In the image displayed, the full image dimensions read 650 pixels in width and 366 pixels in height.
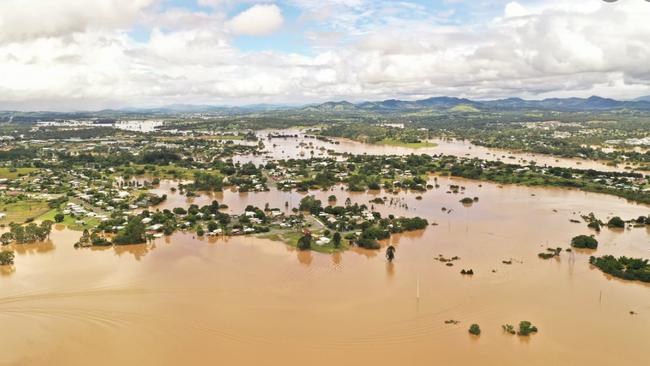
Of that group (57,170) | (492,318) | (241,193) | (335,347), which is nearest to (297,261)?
(335,347)

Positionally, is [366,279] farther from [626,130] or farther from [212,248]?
[626,130]

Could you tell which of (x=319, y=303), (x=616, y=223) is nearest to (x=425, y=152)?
(x=616, y=223)

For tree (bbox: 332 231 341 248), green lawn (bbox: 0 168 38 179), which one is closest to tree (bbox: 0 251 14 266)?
tree (bbox: 332 231 341 248)

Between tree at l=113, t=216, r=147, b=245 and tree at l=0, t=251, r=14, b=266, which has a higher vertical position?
tree at l=113, t=216, r=147, b=245

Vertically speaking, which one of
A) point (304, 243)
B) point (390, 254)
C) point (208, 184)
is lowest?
point (390, 254)

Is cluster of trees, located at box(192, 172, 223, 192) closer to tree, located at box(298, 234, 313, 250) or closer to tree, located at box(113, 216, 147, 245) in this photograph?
tree, located at box(113, 216, 147, 245)

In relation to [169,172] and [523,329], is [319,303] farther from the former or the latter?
[169,172]
